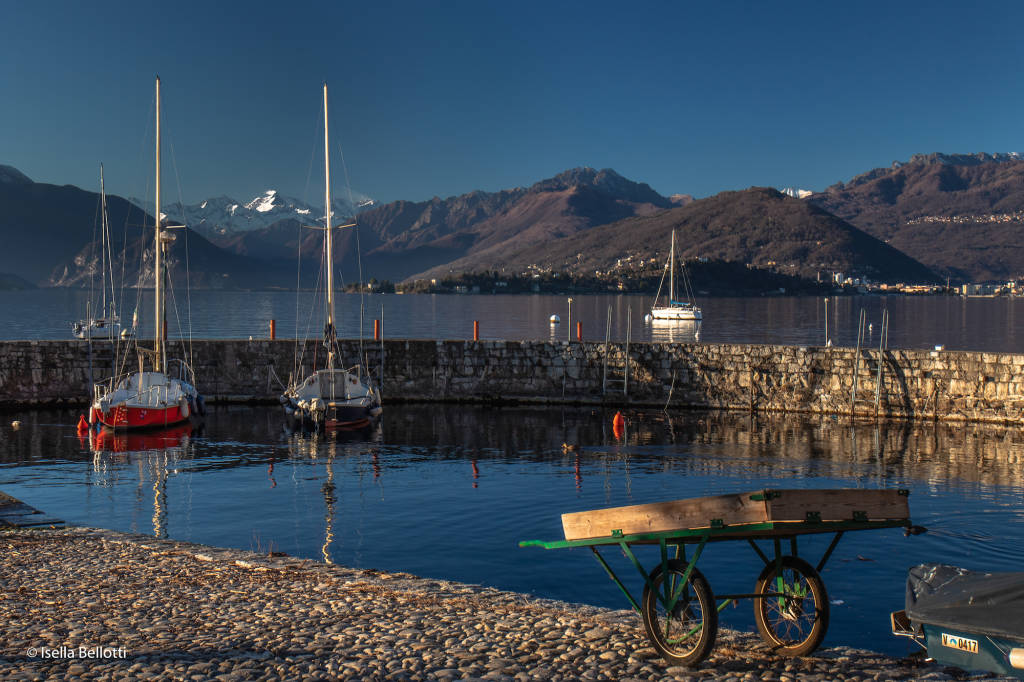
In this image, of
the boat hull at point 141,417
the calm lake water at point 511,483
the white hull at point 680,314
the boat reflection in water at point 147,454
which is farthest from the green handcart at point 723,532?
the white hull at point 680,314

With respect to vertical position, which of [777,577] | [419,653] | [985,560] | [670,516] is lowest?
[985,560]

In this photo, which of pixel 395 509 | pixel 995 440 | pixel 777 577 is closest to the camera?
pixel 777 577

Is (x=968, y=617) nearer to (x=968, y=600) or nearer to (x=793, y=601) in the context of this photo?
(x=968, y=600)

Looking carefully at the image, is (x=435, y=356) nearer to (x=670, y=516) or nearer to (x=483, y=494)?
(x=483, y=494)

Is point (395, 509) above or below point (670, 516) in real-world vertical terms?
below

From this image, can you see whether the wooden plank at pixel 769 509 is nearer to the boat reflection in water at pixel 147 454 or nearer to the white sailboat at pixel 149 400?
the boat reflection in water at pixel 147 454

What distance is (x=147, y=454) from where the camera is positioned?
2777 cm

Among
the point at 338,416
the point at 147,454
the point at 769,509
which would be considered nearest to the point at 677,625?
the point at 769,509

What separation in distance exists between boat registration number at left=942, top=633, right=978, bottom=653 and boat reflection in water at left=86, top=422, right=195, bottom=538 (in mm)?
14821

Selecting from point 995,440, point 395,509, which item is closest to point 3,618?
point 395,509

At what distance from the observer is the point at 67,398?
3678cm

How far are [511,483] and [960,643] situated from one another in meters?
16.0

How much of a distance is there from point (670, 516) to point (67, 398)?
34762 millimetres

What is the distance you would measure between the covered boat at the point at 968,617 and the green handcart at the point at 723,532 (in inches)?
26.3
